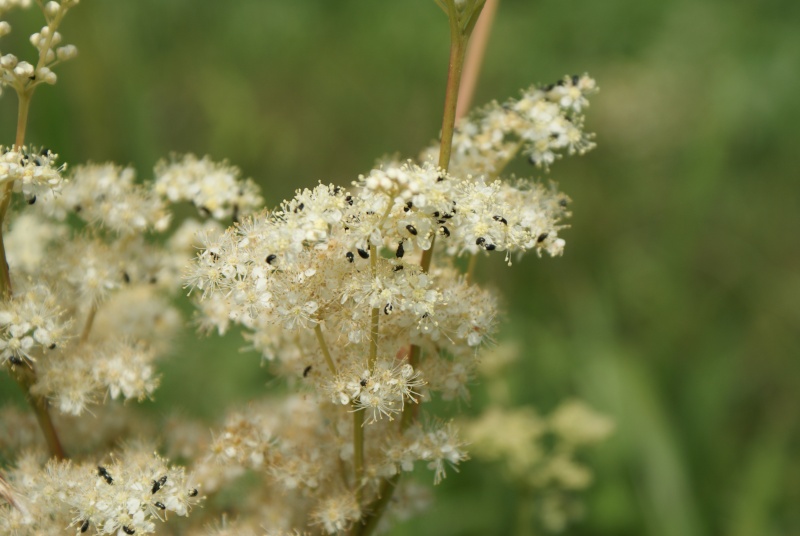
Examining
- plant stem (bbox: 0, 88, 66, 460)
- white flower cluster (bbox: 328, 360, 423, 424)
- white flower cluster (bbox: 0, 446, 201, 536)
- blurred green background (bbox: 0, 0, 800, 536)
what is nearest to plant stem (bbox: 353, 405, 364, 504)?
white flower cluster (bbox: 328, 360, 423, 424)

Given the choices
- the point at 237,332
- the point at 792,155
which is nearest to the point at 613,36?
the point at 792,155

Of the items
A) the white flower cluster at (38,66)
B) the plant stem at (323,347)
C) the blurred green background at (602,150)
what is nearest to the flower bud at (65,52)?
the white flower cluster at (38,66)

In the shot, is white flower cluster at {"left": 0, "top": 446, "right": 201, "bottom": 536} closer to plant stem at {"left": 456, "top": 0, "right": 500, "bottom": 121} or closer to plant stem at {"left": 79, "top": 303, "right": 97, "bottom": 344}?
plant stem at {"left": 79, "top": 303, "right": 97, "bottom": 344}

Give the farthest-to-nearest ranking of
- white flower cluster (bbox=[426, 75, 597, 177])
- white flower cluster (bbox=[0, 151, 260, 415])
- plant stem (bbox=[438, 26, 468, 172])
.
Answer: white flower cluster (bbox=[426, 75, 597, 177])
white flower cluster (bbox=[0, 151, 260, 415])
plant stem (bbox=[438, 26, 468, 172])

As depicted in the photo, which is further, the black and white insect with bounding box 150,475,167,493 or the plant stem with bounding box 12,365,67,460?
the plant stem with bounding box 12,365,67,460

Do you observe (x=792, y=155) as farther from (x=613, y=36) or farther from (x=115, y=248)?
(x=115, y=248)

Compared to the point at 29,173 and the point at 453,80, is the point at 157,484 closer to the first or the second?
the point at 29,173
